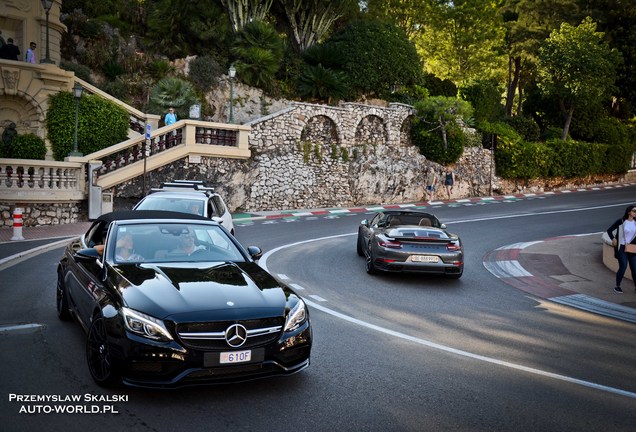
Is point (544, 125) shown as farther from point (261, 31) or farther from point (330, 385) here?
point (330, 385)

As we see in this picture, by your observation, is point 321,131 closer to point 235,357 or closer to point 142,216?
point 142,216

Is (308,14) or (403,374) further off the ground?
(308,14)

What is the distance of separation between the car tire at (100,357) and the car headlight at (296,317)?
1.63 meters

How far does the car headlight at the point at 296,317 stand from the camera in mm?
5819

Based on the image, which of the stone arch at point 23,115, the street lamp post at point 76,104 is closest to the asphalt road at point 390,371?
the street lamp post at point 76,104

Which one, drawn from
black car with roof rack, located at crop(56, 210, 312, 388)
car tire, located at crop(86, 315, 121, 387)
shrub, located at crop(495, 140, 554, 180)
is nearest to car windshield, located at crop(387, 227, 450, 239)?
black car with roof rack, located at crop(56, 210, 312, 388)

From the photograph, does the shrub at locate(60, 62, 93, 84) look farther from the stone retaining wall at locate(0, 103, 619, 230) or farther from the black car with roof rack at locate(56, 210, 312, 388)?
the black car with roof rack at locate(56, 210, 312, 388)

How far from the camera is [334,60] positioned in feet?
114

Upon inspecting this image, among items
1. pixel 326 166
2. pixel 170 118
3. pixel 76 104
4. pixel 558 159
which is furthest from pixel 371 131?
pixel 76 104

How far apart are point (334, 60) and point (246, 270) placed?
2978 centimetres

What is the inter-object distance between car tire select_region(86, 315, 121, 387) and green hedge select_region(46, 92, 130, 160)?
66.2 feet

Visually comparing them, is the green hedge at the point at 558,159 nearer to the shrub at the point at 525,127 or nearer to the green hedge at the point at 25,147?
the shrub at the point at 525,127

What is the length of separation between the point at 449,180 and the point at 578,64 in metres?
14.6

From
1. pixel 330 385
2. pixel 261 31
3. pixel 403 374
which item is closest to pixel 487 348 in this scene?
pixel 403 374
